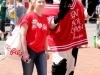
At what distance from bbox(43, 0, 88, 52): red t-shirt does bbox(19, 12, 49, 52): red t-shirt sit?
114 mm

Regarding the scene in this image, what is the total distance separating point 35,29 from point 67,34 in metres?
0.42

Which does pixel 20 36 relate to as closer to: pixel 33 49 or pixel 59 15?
pixel 33 49

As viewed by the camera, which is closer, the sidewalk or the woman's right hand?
the woman's right hand

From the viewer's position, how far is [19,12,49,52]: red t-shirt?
437 cm

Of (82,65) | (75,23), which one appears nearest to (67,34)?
(75,23)

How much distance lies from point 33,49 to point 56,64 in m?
0.36

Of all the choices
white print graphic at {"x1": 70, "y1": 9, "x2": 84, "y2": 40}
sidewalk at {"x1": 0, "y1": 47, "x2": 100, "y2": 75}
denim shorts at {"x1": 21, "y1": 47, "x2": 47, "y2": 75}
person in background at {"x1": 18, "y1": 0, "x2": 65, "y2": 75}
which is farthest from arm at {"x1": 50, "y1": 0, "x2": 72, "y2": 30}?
sidewalk at {"x1": 0, "y1": 47, "x2": 100, "y2": 75}

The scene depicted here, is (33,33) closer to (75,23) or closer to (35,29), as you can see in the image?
(35,29)

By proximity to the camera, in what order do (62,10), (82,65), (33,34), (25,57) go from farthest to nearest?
(82,65)
(33,34)
(25,57)
(62,10)

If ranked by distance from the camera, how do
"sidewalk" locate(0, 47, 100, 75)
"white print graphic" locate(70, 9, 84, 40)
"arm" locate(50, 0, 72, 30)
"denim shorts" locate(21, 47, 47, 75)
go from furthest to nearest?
1. "sidewalk" locate(0, 47, 100, 75)
2. "denim shorts" locate(21, 47, 47, 75)
3. "white print graphic" locate(70, 9, 84, 40)
4. "arm" locate(50, 0, 72, 30)

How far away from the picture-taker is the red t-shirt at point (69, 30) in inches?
169

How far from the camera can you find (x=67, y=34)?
4.34m

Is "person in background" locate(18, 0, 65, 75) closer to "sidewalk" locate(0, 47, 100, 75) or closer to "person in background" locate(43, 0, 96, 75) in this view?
"person in background" locate(43, 0, 96, 75)

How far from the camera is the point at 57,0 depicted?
14.6 ft
